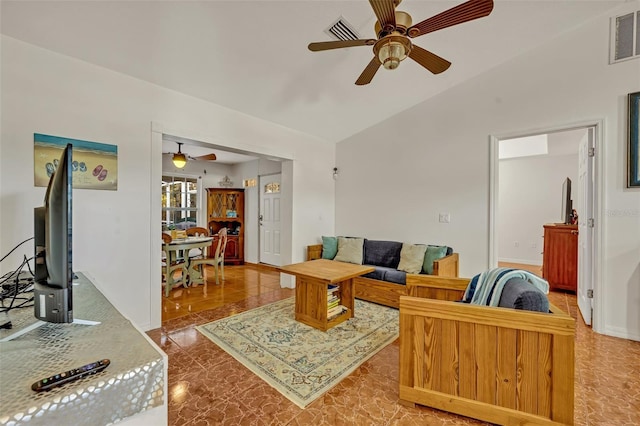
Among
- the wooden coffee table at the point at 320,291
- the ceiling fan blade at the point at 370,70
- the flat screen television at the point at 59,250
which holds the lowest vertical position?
the wooden coffee table at the point at 320,291

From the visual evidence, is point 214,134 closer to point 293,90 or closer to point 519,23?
point 293,90

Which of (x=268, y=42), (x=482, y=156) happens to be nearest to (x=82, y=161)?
(x=268, y=42)

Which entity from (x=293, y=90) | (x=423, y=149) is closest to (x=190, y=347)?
(x=293, y=90)

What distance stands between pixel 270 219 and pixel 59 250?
202 inches

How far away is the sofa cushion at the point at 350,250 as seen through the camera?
4.34 m

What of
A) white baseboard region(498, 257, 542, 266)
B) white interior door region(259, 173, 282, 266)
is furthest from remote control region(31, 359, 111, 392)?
white baseboard region(498, 257, 542, 266)

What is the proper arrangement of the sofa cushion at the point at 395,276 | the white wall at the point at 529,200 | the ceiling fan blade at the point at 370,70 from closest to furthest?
the ceiling fan blade at the point at 370,70, the sofa cushion at the point at 395,276, the white wall at the point at 529,200

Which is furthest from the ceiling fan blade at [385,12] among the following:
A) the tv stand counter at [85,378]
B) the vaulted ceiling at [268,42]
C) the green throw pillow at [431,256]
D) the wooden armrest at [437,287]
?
the green throw pillow at [431,256]

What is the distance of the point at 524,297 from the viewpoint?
1548mm

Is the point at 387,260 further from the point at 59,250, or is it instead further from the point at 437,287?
the point at 59,250

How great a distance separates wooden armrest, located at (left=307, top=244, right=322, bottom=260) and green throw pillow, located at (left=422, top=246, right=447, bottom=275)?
1.71m

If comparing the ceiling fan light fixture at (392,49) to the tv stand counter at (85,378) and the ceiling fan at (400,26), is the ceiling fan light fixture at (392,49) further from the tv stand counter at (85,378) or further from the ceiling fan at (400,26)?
the tv stand counter at (85,378)

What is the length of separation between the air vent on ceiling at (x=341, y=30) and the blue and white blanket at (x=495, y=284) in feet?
8.12

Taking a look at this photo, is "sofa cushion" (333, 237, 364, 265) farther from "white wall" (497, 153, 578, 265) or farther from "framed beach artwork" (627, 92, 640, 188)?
"white wall" (497, 153, 578, 265)
